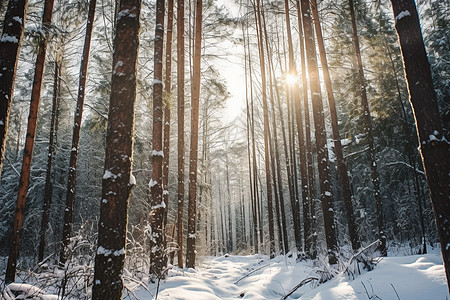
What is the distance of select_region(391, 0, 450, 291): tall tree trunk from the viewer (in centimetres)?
210

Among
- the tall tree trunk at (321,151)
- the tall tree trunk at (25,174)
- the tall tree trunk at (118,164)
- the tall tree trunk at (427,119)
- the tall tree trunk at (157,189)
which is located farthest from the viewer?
the tall tree trunk at (25,174)

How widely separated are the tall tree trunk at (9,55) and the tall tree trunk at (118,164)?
2222 millimetres

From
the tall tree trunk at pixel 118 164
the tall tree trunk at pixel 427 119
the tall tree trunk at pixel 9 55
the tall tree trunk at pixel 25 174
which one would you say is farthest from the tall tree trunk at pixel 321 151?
the tall tree trunk at pixel 25 174

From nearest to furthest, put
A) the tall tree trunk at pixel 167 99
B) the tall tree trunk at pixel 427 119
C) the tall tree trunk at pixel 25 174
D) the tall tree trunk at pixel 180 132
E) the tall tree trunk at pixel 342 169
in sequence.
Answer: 1. the tall tree trunk at pixel 427 119
2. the tall tree trunk at pixel 25 174
3. the tall tree trunk at pixel 167 99
4. the tall tree trunk at pixel 342 169
5. the tall tree trunk at pixel 180 132

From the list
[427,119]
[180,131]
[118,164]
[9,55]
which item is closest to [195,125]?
[180,131]

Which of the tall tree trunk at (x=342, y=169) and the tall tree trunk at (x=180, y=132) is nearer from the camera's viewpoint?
the tall tree trunk at (x=342, y=169)

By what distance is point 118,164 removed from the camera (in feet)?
8.23

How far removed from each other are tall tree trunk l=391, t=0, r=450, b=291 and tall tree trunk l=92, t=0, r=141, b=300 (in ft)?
8.75

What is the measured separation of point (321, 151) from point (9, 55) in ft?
21.4

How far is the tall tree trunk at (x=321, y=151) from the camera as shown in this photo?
6.36 meters

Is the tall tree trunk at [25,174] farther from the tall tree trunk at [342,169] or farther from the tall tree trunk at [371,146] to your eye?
the tall tree trunk at [371,146]

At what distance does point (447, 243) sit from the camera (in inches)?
80.0

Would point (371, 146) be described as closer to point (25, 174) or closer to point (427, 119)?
point (427, 119)

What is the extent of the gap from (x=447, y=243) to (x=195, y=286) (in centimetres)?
408
